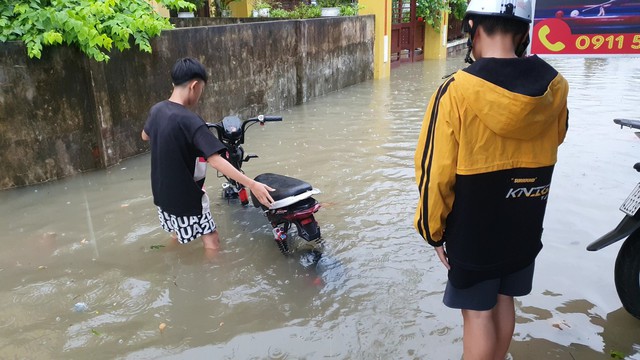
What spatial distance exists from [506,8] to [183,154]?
2.26 m

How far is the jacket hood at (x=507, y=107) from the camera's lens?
174 centimetres

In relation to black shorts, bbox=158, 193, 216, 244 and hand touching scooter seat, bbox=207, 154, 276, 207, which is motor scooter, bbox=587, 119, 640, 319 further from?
black shorts, bbox=158, 193, 216, 244

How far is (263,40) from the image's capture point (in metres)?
8.69

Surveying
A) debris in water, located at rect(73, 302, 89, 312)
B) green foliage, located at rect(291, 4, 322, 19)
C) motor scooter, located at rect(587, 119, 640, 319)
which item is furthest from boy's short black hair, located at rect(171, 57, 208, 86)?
green foliage, located at rect(291, 4, 322, 19)

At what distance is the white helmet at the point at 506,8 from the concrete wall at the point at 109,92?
4943 millimetres

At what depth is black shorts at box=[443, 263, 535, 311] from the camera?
2.05 metres

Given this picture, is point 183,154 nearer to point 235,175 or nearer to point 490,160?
point 235,175

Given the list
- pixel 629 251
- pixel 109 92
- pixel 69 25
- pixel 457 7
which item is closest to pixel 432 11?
pixel 457 7

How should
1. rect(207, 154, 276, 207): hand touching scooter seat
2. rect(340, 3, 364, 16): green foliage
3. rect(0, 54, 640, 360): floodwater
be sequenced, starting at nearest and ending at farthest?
rect(0, 54, 640, 360): floodwater → rect(207, 154, 276, 207): hand touching scooter seat → rect(340, 3, 364, 16): green foliage

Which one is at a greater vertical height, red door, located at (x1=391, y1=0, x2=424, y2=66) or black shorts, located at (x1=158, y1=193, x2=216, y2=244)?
red door, located at (x1=391, y1=0, x2=424, y2=66)

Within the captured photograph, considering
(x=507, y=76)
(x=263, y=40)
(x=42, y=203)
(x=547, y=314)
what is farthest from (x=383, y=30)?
(x=507, y=76)

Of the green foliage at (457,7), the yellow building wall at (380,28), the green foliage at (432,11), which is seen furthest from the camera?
the green foliage at (457,7)

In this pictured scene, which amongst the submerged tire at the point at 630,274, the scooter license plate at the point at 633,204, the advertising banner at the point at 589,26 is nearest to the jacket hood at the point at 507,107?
the advertising banner at the point at 589,26

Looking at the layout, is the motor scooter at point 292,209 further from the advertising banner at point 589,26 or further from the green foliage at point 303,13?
the green foliage at point 303,13
